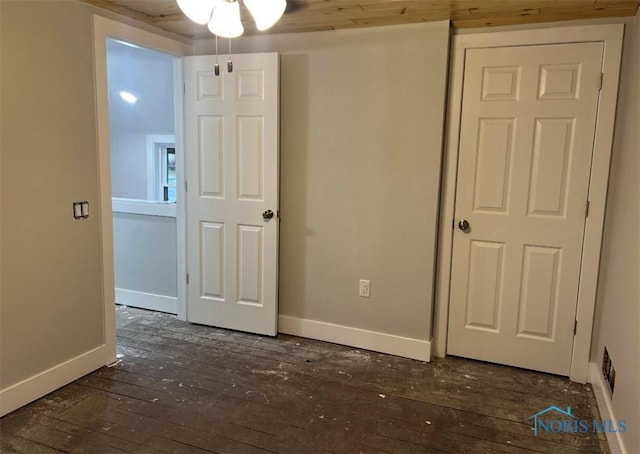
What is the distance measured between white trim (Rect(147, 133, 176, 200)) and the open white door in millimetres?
807

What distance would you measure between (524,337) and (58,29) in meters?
3.17

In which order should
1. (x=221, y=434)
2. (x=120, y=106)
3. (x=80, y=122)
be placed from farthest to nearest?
(x=120, y=106) < (x=80, y=122) < (x=221, y=434)

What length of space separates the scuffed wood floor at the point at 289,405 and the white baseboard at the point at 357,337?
0.07 m


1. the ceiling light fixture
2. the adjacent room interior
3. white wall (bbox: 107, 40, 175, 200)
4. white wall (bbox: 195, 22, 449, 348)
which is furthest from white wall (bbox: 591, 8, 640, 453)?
white wall (bbox: 107, 40, 175, 200)

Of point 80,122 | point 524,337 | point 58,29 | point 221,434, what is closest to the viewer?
point 221,434

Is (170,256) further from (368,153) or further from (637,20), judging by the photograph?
(637,20)

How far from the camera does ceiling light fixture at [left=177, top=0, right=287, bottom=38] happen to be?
1.96m

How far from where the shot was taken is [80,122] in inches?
99.3

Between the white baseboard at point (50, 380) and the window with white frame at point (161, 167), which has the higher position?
the window with white frame at point (161, 167)

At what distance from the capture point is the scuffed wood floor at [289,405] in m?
2.12

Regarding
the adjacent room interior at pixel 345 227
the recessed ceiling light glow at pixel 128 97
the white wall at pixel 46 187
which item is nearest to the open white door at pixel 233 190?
the adjacent room interior at pixel 345 227

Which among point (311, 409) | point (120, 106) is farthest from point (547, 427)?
point (120, 106)

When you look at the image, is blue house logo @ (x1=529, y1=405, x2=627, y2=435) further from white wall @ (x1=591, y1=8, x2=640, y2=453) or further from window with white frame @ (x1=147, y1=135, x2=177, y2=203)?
window with white frame @ (x1=147, y1=135, x2=177, y2=203)

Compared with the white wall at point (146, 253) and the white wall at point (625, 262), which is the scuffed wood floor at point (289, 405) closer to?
the white wall at point (625, 262)
